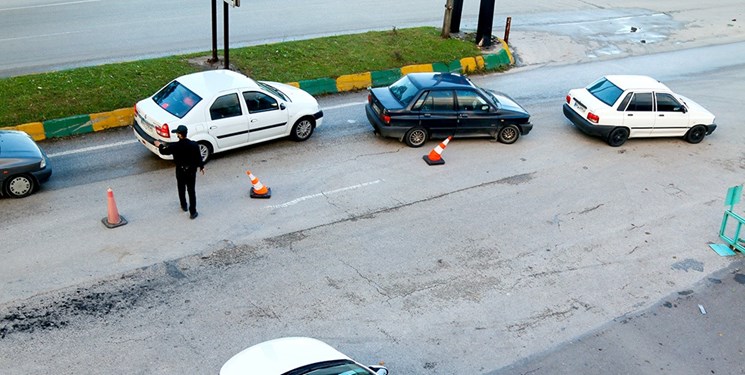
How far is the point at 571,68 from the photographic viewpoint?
21.8 metres

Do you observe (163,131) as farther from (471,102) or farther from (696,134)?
(696,134)

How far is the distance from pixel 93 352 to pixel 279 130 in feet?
22.6

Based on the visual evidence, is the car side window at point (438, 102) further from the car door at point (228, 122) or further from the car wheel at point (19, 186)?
the car wheel at point (19, 186)

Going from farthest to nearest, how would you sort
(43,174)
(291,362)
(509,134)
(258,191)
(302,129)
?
(509,134) → (302,129) → (258,191) → (43,174) → (291,362)

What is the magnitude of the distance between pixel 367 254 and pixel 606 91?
8.29 m

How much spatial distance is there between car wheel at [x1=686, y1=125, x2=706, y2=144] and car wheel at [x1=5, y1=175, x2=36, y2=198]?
14185 millimetres

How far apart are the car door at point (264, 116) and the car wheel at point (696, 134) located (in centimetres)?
954

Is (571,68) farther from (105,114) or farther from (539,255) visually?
(105,114)

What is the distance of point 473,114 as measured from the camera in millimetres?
15297

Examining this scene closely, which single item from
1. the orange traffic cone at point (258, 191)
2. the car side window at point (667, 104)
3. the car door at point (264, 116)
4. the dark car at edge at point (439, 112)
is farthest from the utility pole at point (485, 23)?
the orange traffic cone at point (258, 191)

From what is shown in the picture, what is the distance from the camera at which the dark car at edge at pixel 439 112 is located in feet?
48.8

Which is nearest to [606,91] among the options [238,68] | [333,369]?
[238,68]

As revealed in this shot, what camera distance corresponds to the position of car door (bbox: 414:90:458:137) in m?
14.9

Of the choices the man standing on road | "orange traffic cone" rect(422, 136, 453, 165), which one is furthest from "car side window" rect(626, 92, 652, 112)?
the man standing on road
